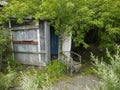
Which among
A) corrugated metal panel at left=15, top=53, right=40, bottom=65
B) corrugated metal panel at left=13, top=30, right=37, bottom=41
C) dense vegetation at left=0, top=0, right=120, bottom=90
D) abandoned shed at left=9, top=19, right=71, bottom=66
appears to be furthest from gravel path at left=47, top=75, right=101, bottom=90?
corrugated metal panel at left=13, top=30, right=37, bottom=41

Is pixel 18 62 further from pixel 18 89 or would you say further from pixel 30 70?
pixel 18 89

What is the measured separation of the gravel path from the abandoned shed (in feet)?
4.61

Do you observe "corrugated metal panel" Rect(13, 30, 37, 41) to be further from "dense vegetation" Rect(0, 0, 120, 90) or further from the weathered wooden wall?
"dense vegetation" Rect(0, 0, 120, 90)

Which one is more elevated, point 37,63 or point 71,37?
point 71,37

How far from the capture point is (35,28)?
11.8 meters

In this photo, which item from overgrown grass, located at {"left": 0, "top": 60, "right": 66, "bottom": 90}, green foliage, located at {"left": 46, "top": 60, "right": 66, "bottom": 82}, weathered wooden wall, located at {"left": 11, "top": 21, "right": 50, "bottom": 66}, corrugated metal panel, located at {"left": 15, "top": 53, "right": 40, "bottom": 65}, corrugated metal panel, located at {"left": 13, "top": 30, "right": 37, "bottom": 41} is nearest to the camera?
overgrown grass, located at {"left": 0, "top": 60, "right": 66, "bottom": 90}

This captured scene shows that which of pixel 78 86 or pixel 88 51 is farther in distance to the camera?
pixel 88 51

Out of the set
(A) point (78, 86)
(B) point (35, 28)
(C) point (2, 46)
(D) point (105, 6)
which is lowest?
(A) point (78, 86)

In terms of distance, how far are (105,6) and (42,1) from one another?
2881 millimetres

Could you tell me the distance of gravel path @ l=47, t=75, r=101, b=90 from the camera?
33.2ft

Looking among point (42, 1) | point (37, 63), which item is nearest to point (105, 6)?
point (42, 1)

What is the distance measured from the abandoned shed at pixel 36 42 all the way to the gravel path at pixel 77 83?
1.41 m

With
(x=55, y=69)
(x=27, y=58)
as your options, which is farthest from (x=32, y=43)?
(x=55, y=69)

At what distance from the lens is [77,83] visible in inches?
421
